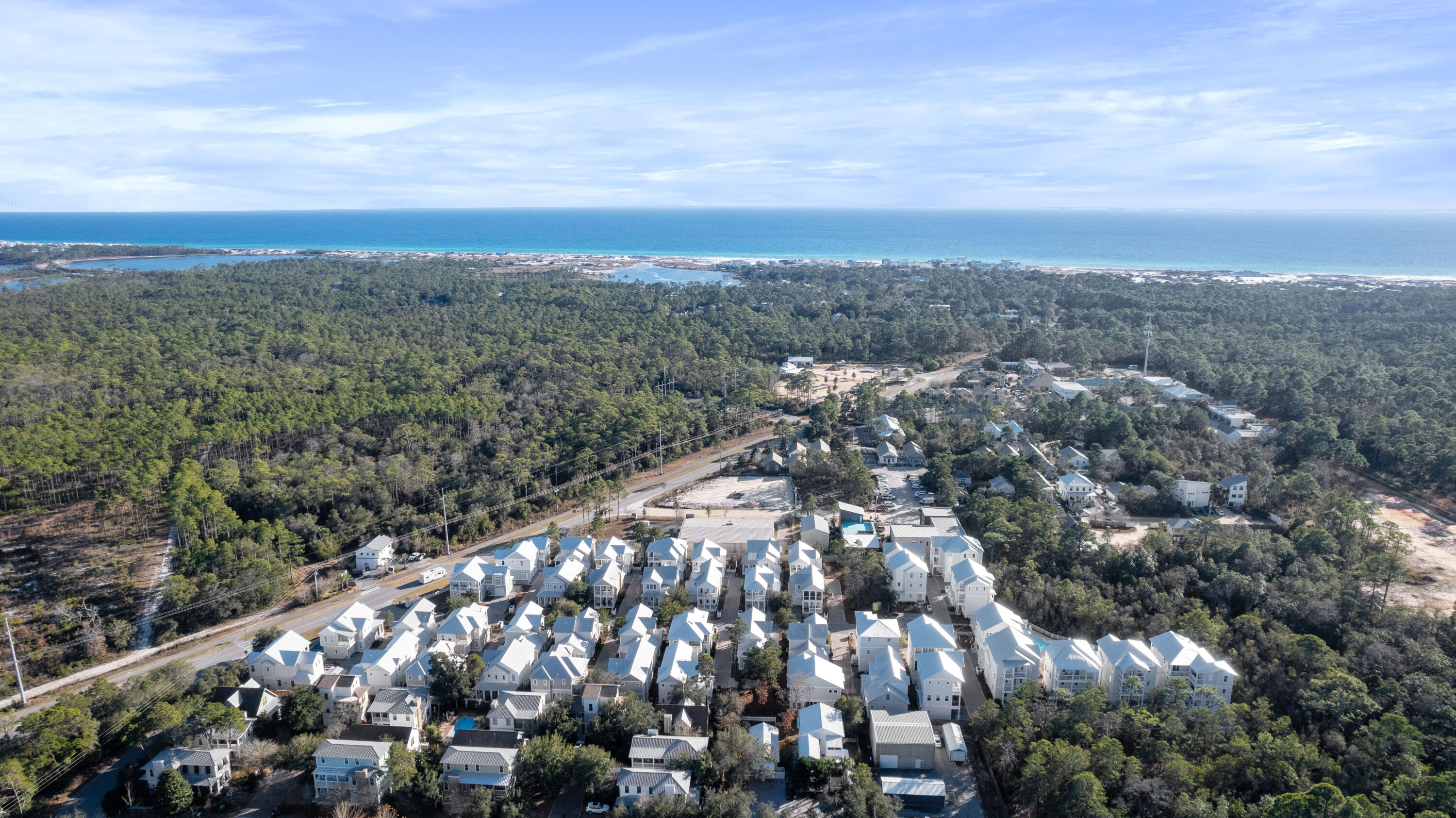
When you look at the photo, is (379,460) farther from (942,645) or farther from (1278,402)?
(1278,402)

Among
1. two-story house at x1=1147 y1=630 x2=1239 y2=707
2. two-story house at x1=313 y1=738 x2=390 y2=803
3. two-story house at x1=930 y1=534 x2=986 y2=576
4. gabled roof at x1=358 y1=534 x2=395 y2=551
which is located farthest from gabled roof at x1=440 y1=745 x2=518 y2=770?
two-story house at x1=1147 y1=630 x2=1239 y2=707

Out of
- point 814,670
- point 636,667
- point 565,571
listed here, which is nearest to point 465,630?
point 565,571

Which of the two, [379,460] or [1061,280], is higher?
[1061,280]

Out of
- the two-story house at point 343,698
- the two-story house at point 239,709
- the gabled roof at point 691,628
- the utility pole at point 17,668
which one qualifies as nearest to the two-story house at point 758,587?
the gabled roof at point 691,628

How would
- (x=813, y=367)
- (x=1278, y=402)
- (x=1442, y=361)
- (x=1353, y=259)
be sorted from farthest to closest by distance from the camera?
(x=1353, y=259), (x=813, y=367), (x=1442, y=361), (x=1278, y=402)

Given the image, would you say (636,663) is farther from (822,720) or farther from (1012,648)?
(1012,648)

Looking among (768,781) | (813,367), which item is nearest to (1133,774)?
(768,781)
